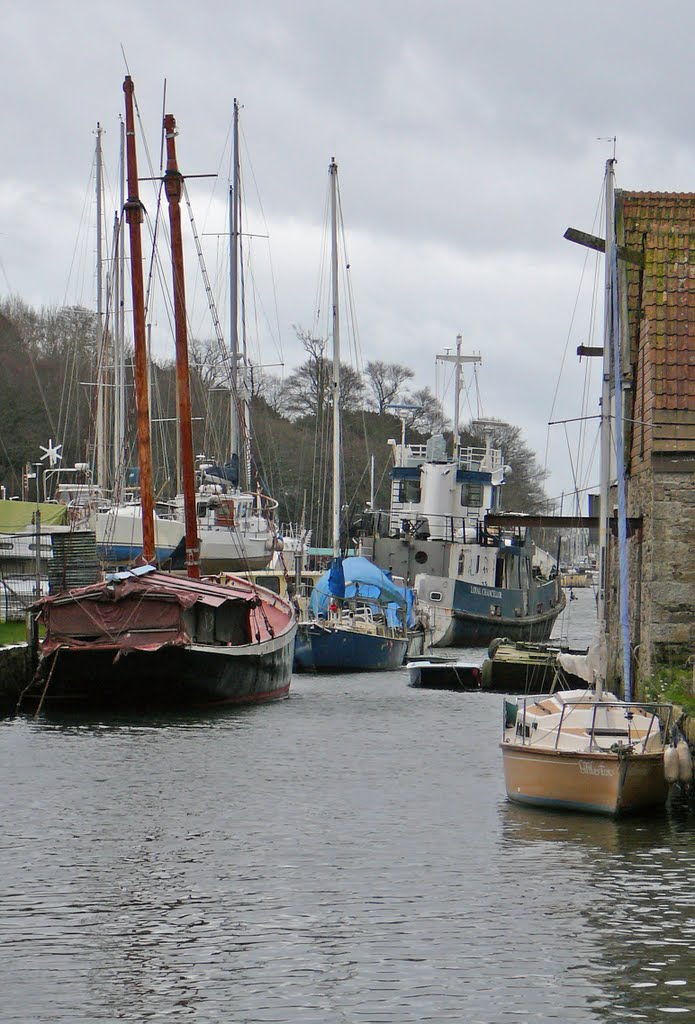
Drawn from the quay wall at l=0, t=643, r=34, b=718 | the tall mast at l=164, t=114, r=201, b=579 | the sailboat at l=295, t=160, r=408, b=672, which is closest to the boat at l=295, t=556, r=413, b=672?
the sailboat at l=295, t=160, r=408, b=672

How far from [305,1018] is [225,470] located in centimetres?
3491

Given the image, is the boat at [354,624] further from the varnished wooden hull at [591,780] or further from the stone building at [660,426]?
the varnished wooden hull at [591,780]

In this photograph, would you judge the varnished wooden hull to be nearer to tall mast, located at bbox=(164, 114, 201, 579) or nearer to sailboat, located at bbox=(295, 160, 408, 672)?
tall mast, located at bbox=(164, 114, 201, 579)

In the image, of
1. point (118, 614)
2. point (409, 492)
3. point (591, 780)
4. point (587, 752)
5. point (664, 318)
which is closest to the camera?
point (587, 752)

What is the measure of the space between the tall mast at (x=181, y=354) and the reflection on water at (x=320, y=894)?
10.5 m

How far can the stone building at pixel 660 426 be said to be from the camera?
21812mm

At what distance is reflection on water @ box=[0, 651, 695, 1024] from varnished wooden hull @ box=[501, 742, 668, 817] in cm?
25

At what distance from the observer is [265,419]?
86.4 m

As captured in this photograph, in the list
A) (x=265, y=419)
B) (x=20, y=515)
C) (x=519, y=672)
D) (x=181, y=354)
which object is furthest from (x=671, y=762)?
(x=265, y=419)

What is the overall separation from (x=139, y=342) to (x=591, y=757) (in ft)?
59.5

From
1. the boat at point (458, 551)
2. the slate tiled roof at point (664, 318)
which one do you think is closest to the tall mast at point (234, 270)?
the boat at point (458, 551)

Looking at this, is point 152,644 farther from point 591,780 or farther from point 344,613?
point 344,613

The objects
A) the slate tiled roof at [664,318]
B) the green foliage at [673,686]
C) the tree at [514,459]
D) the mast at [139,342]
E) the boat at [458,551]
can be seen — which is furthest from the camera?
the tree at [514,459]

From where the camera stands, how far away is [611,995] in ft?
33.8
